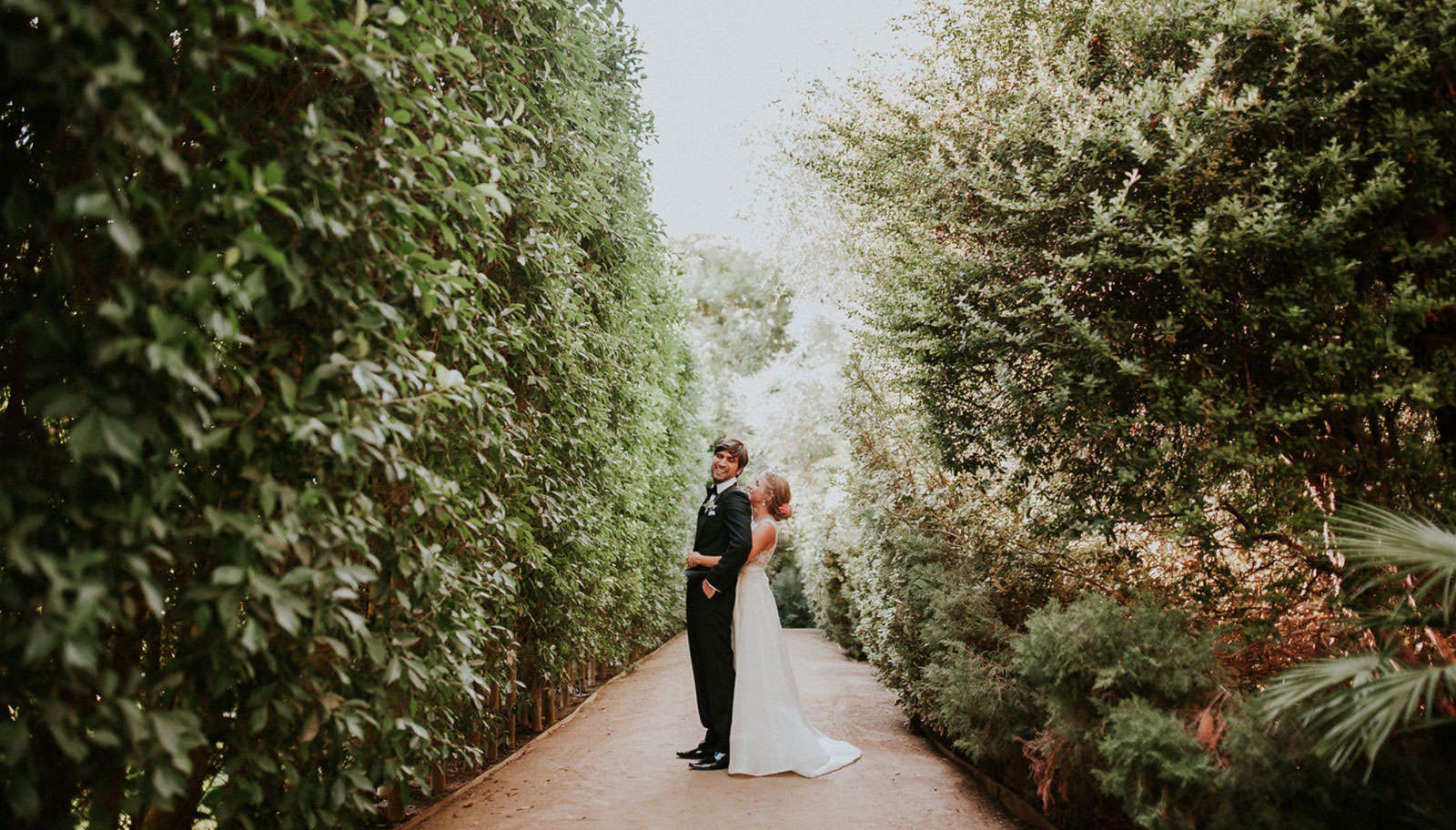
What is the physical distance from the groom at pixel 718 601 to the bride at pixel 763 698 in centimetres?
9

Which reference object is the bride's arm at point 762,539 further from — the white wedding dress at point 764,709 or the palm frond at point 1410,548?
the palm frond at point 1410,548

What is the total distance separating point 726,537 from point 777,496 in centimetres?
54

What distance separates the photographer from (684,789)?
5043 mm

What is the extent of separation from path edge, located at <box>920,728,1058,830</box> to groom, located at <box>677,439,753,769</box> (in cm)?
168

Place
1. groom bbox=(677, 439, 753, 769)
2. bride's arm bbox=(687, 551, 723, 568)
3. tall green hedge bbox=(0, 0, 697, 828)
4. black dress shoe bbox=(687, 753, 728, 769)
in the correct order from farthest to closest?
bride's arm bbox=(687, 551, 723, 568)
groom bbox=(677, 439, 753, 769)
black dress shoe bbox=(687, 753, 728, 769)
tall green hedge bbox=(0, 0, 697, 828)

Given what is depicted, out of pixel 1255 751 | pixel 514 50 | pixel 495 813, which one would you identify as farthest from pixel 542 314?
pixel 1255 751

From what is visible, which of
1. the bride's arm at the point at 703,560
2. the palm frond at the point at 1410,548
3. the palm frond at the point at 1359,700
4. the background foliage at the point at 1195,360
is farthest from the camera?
the bride's arm at the point at 703,560

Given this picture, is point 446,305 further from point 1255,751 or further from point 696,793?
point 696,793

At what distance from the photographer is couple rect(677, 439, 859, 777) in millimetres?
5461

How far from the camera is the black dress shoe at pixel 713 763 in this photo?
18.3 feet

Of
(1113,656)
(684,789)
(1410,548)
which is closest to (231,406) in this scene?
(1113,656)

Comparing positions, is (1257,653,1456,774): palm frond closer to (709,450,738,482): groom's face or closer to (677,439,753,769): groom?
(677,439,753,769): groom

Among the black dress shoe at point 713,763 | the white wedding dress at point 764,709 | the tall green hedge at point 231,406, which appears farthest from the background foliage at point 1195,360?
the tall green hedge at point 231,406

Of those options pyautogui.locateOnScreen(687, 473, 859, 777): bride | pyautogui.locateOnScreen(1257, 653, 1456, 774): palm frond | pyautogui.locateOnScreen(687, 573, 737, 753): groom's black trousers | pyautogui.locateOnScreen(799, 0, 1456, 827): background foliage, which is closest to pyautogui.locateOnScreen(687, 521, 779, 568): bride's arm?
pyautogui.locateOnScreen(687, 473, 859, 777): bride
